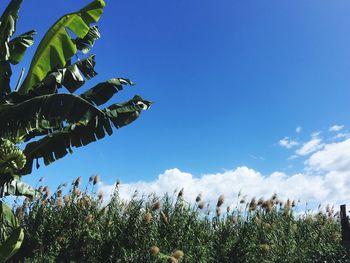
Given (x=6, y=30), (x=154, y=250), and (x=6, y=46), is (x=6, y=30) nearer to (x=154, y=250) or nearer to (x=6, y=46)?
(x=6, y=46)

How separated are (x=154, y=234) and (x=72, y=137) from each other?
8.93 feet

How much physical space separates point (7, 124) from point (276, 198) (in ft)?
20.9

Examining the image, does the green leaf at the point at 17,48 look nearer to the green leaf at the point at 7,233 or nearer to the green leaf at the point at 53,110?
the green leaf at the point at 53,110

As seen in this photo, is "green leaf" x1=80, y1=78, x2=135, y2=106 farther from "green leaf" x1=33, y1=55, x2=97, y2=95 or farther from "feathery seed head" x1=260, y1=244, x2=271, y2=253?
"feathery seed head" x1=260, y1=244, x2=271, y2=253

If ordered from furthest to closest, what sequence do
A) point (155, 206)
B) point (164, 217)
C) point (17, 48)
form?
point (17, 48), point (155, 206), point (164, 217)

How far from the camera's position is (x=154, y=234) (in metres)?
8.81

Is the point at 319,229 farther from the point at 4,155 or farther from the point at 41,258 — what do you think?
the point at 4,155

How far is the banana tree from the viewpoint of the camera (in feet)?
28.1

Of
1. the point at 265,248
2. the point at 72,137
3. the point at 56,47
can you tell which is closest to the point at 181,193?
the point at 265,248

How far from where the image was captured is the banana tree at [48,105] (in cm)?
857

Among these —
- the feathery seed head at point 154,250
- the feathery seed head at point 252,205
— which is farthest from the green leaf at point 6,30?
the feathery seed head at point 252,205

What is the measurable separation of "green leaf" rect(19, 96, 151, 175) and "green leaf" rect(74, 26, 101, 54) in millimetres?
2071

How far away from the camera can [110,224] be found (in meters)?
9.30

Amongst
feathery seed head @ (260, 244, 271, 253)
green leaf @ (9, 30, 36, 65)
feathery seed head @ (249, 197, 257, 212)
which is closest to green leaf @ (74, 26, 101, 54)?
green leaf @ (9, 30, 36, 65)
